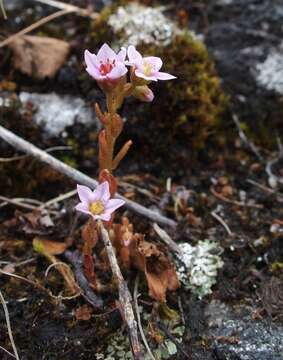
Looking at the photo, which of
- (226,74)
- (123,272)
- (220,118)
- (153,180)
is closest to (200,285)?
(123,272)

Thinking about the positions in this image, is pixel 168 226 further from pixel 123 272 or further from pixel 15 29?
pixel 15 29

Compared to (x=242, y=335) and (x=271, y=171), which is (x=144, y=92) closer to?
(x=242, y=335)

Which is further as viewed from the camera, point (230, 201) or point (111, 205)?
point (230, 201)

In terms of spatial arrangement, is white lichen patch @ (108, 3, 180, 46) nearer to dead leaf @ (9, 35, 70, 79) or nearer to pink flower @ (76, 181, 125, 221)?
dead leaf @ (9, 35, 70, 79)

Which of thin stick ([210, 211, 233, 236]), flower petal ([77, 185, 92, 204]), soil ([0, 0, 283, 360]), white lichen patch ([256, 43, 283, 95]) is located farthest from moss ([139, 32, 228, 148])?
flower petal ([77, 185, 92, 204])

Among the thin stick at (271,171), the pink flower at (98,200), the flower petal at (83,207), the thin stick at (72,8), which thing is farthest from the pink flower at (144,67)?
the thin stick at (72,8)

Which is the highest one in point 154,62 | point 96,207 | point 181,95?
point 154,62

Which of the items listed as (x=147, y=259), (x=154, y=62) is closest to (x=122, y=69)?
(x=154, y=62)
